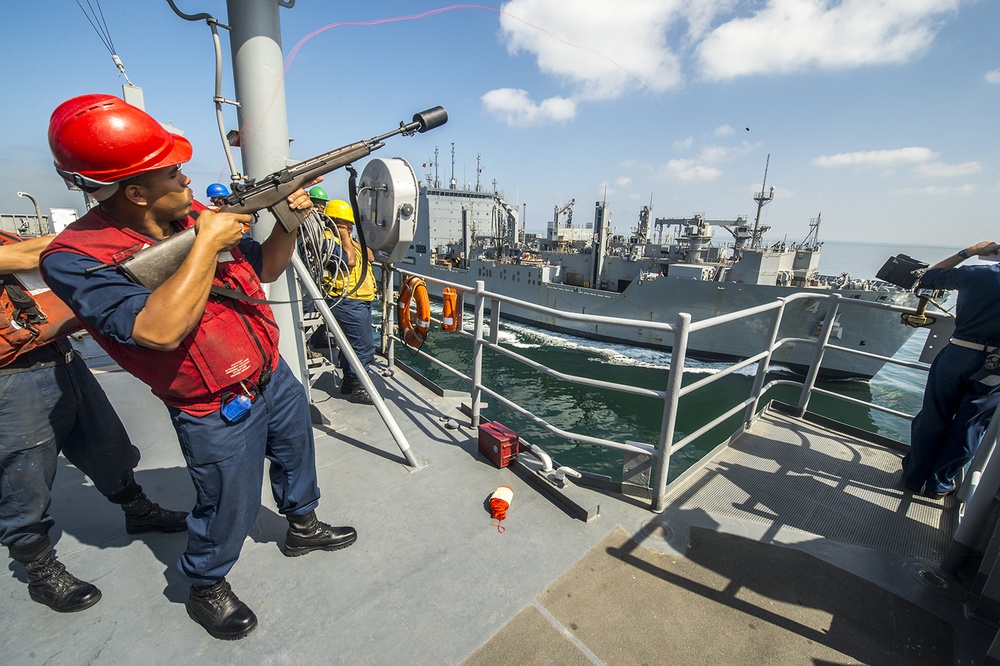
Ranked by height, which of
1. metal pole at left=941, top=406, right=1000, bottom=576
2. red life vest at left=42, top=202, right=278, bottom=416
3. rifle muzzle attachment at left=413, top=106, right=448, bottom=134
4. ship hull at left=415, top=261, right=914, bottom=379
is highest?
rifle muzzle attachment at left=413, top=106, right=448, bottom=134

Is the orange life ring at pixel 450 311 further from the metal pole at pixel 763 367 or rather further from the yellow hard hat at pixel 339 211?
the metal pole at pixel 763 367

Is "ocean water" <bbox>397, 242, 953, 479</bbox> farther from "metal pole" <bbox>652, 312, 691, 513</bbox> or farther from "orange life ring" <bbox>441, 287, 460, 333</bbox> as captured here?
"metal pole" <bbox>652, 312, 691, 513</bbox>

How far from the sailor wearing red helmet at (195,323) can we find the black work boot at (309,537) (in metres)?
0.09

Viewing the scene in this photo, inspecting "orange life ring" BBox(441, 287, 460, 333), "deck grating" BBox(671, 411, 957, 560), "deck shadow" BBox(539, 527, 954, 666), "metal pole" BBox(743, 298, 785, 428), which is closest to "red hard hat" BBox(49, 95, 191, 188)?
"deck shadow" BBox(539, 527, 954, 666)

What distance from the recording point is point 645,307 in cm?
2067

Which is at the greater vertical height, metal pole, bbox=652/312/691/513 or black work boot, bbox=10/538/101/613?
metal pole, bbox=652/312/691/513

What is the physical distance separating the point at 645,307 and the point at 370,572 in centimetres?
2047

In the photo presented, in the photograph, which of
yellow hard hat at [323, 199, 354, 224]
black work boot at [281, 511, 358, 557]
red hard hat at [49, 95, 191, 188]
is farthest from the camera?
yellow hard hat at [323, 199, 354, 224]

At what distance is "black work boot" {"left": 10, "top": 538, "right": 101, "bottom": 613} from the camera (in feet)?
5.86

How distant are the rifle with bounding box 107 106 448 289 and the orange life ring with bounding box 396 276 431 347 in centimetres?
177

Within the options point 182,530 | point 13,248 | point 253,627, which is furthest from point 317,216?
point 253,627

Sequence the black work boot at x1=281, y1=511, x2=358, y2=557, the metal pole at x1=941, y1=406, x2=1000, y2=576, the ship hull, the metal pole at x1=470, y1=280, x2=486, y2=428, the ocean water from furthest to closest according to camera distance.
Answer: the ship hull, the ocean water, the metal pole at x1=470, y1=280, x2=486, y2=428, the black work boot at x1=281, y1=511, x2=358, y2=557, the metal pole at x1=941, y1=406, x2=1000, y2=576

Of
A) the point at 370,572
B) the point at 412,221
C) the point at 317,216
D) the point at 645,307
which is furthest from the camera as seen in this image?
the point at 645,307

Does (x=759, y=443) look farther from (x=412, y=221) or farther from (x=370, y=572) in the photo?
(x=412, y=221)
